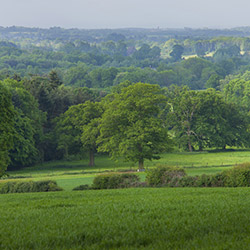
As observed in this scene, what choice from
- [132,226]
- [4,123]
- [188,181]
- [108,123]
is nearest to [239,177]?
[188,181]

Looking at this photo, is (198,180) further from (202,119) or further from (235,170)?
(202,119)

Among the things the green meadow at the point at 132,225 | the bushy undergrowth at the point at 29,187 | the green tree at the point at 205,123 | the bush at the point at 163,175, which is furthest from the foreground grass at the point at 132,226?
the green tree at the point at 205,123

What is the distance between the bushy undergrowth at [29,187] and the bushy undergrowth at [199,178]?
23.7 feet

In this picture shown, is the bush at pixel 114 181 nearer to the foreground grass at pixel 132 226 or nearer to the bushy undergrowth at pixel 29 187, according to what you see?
the bushy undergrowth at pixel 29 187

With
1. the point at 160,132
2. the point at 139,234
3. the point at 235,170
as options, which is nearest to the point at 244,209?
the point at 139,234

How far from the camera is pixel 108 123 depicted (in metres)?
69.9

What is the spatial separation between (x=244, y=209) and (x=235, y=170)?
15130mm

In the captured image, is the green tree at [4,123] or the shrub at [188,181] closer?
the shrub at [188,181]

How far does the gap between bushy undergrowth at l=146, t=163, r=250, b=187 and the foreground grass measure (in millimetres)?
12765

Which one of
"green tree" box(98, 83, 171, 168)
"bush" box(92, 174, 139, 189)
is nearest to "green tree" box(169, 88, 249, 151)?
"green tree" box(98, 83, 171, 168)

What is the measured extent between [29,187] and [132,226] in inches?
876

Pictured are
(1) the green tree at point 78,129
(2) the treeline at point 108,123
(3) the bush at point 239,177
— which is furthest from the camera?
(1) the green tree at point 78,129

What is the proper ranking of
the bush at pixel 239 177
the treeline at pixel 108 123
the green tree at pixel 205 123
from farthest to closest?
the green tree at pixel 205 123 → the treeline at pixel 108 123 → the bush at pixel 239 177

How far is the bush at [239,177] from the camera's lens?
30.6m
